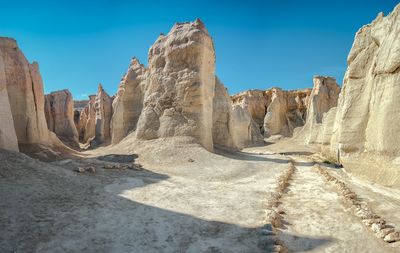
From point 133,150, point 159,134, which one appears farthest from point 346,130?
point 133,150

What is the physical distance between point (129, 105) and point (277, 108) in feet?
91.1

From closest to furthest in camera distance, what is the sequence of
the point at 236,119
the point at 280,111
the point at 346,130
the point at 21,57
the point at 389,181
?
the point at 389,181, the point at 346,130, the point at 21,57, the point at 236,119, the point at 280,111

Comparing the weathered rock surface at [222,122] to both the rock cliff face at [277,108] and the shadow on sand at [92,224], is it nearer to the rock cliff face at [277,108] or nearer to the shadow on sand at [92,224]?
the shadow on sand at [92,224]

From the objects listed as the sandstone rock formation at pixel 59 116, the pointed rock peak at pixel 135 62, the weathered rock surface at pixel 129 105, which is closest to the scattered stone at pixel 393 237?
the weathered rock surface at pixel 129 105

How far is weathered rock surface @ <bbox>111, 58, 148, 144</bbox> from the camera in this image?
17.7m

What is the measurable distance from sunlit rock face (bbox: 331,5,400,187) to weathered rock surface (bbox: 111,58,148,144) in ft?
37.5

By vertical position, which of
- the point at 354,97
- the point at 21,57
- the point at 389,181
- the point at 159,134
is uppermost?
the point at 21,57

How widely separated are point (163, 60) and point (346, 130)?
9694 mm

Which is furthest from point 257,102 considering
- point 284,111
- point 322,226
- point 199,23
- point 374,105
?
point 322,226

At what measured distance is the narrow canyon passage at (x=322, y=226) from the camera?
4.30m

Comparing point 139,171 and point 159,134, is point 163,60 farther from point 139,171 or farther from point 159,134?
point 139,171

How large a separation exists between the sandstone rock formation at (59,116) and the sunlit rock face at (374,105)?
23908 millimetres

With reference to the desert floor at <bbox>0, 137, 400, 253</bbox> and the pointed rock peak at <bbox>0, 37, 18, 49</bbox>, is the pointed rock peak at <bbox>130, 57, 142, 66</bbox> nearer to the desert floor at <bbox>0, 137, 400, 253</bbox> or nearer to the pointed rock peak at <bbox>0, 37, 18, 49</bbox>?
the pointed rock peak at <bbox>0, 37, 18, 49</bbox>

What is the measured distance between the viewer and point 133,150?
45.2ft
